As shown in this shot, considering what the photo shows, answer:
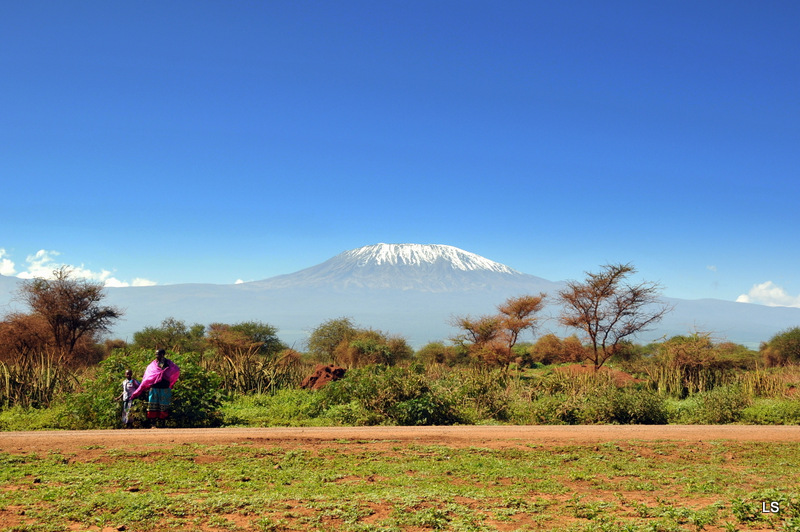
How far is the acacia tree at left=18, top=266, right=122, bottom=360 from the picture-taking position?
3384cm

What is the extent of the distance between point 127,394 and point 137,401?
0.51 metres

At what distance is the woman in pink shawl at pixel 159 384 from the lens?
36.7 feet

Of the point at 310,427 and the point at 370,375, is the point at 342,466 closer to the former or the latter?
the point at 310,427

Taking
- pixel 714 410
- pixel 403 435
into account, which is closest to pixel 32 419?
pixel 403 435

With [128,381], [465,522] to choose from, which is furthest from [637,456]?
[128,381]

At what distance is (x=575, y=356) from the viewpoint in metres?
30.6

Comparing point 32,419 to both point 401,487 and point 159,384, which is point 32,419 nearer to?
point 159,384

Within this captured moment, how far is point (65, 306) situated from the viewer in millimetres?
34125

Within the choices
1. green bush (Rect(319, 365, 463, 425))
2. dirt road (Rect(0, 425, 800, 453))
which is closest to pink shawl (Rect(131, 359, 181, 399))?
dirt road (Rect(0, 425, 800, 453))

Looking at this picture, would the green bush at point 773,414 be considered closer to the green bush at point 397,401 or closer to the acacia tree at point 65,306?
the green bush at point 397,401

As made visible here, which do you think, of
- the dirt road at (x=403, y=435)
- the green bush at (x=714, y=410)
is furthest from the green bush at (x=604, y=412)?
the dirt road at (x=403, y=435)

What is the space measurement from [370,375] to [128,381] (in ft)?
19.2

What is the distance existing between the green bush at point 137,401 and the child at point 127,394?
27 cm

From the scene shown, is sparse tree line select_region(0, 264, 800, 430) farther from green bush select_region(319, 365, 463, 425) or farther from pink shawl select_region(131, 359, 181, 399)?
pink shawl select_region(131, 359, 181, 399)
